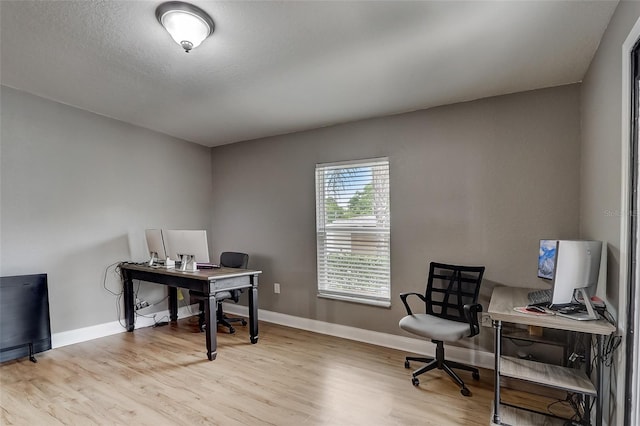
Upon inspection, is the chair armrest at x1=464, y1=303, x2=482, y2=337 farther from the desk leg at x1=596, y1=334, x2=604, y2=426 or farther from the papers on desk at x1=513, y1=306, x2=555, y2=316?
the desk leg at x1=596, y1=334, x2=604, y2=426

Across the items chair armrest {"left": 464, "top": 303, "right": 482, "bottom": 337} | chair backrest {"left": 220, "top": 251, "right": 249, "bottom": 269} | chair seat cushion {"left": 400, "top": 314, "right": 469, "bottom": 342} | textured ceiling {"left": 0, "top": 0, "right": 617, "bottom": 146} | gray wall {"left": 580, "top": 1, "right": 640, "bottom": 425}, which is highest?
textured ceiling {"left": 0, "top": 0, "right": 617, "bottom": 146}

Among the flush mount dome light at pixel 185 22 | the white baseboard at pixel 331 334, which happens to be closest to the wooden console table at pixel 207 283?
the white baseboard at pixel 331 334

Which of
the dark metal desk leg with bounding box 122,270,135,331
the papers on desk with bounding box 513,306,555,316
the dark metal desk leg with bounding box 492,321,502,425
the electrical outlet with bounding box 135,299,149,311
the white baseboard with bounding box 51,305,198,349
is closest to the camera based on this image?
the papers on desk with bounding box 513,306,555,316

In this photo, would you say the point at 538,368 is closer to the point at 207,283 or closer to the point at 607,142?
the point at 607,142

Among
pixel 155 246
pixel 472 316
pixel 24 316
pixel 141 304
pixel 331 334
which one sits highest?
pixel 155 246

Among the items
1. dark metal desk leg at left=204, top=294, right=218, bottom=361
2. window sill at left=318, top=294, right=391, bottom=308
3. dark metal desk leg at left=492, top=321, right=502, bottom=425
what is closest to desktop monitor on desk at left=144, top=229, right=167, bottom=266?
dark metal desk leg at left=204, top=294, right=218, bottom=361

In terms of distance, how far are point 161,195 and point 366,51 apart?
10.8ft

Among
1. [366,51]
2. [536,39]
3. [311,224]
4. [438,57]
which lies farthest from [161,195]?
[536,39]

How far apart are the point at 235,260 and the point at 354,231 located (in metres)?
1.64

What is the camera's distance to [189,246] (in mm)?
3408

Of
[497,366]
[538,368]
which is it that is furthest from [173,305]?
[538,368]

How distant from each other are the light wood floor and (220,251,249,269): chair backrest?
0.97 meters

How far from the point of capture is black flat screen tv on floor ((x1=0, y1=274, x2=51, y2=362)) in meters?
2.89

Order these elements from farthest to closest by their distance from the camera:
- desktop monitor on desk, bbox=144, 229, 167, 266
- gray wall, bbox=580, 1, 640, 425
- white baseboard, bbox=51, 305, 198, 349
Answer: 1. desktop monitor on desk, bbox=144, 229, 167, 266
2. white baseboard, bbox=51, 305, 198, 349
3. gray wall, bbox=580, 1, 640, 425
